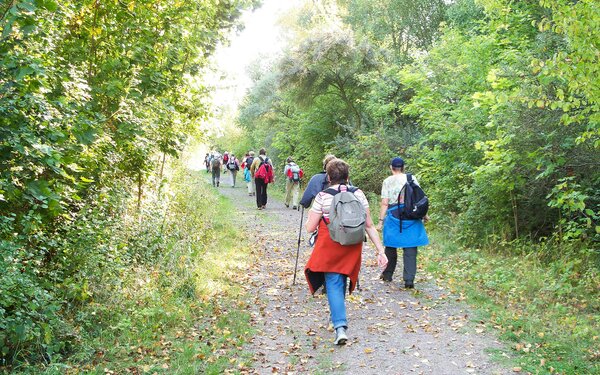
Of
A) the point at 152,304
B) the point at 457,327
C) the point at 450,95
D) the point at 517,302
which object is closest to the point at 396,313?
the point at 457,327

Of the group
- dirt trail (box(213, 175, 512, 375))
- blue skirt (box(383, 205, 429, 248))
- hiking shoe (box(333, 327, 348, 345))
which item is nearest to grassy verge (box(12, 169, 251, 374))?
dirt trail (box(213, 175, 512, 375))

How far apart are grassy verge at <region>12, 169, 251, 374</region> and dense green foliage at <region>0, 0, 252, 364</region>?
0.15m

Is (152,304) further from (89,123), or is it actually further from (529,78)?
(529,78)

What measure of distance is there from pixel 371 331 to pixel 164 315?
252cm

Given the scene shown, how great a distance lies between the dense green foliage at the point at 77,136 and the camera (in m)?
4.64

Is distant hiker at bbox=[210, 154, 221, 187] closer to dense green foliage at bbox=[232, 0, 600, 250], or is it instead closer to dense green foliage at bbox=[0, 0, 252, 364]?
dense green foliage at bbox=[232, 0, 600, 250]

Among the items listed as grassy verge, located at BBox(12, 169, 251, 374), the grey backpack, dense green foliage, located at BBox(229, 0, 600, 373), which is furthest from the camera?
dense green foliage, located at BBox(229, 0, 600, 373)

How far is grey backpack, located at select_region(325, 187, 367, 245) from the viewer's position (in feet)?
18.7

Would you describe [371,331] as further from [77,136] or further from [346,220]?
[77,136]

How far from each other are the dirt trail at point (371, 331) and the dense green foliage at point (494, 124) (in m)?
0.92

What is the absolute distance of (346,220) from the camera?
224 inches

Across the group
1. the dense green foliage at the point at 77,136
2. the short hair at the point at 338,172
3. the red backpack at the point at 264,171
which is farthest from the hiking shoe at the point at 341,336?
the red backpack at the point at 264,171

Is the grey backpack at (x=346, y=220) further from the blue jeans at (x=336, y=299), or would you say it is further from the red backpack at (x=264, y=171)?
the red backpack at (x=264, y=171)

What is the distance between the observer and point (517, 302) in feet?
24.1
